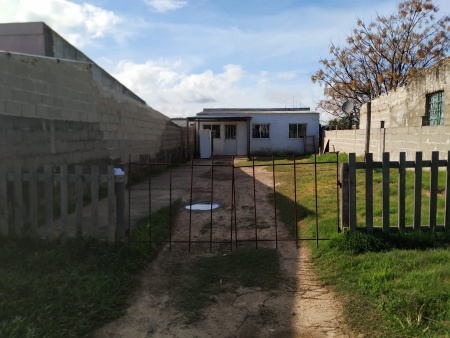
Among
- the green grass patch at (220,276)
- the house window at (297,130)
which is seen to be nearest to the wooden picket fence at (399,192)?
the green grass patch at (220,276)

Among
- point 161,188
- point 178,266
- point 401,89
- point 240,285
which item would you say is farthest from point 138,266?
point 401,89

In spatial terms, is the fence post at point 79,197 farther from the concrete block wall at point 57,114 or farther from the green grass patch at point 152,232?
the concrete block wall at point 57,114

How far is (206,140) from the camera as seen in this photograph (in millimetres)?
24516

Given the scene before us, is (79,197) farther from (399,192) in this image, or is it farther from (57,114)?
(399,192)

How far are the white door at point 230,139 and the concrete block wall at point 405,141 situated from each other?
10.3 m

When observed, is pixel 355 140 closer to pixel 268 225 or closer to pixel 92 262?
pixel 268 225

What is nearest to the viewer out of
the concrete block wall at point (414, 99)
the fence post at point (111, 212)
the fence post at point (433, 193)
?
the fence post at point (111, 212)

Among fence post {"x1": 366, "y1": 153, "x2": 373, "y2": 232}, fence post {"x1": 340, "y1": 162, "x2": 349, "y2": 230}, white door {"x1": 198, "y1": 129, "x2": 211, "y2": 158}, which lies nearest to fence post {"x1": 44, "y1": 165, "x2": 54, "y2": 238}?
fence post {"x1": 340, "y1": 162, "x2": 349, "y2": 230}

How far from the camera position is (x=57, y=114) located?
23.0 feet

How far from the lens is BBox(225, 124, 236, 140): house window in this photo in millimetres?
26344

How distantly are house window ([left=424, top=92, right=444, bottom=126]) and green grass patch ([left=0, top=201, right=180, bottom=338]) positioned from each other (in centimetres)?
967

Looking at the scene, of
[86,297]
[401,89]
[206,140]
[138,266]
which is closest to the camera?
[86,297]

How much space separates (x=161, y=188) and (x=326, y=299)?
7565 millimetres

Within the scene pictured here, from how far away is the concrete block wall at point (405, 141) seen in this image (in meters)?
9.05
